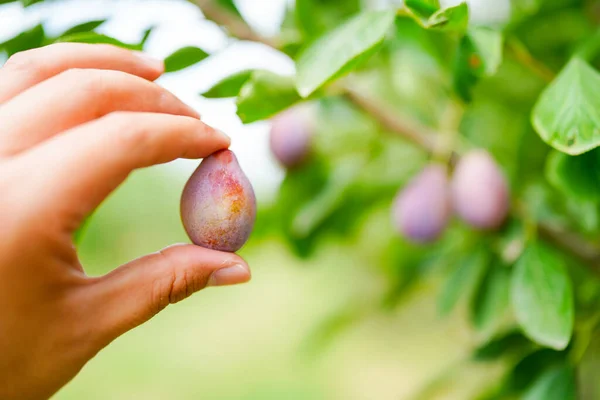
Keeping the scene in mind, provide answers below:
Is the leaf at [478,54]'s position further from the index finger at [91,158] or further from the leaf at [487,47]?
the index finger at [91,158]

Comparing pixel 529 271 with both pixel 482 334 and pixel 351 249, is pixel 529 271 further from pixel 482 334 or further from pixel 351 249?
pixel 351 249

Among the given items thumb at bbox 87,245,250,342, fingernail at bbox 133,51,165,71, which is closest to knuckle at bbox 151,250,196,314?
thumb at bbox 87,245,250,342

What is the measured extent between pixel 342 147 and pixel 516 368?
418 millimetres

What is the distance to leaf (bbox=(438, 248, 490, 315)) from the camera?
0.73m

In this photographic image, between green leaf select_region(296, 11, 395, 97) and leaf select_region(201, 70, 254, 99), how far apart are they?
0.07 metres

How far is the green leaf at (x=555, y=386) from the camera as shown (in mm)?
574

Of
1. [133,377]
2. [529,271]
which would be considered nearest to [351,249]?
[529,271]

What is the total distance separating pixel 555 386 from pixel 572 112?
27 cm

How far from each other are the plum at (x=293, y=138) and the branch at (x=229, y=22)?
20cm

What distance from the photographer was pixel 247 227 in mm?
439

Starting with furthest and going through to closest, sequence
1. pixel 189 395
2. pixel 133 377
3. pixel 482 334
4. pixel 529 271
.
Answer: pixel 133 377 < pixel 189 395 < pixel 482 334 < pixel 529 271

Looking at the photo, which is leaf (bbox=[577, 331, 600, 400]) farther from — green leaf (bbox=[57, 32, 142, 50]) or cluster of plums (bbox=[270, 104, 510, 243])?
green leaf (bbox=[57, 32, 142, 50])

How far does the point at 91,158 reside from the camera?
1.08ft

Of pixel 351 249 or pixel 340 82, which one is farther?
pixel 351 249
